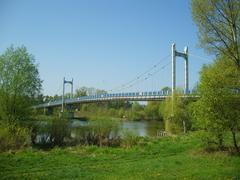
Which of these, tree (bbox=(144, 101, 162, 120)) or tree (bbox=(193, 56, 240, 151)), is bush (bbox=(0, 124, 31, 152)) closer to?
tree (bbox=(193, 56, 240, 151))

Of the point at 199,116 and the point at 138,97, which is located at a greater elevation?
the point at 138,97

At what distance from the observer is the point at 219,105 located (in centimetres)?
1334

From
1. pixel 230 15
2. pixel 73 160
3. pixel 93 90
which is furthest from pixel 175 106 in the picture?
pixel 93 90

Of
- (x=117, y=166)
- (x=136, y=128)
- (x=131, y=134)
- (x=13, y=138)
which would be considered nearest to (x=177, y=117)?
(x=136, y=128)

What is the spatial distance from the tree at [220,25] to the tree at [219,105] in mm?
959

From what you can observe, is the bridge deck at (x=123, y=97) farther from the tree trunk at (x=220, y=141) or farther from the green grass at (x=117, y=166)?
the green grass at (x=117, y=166)

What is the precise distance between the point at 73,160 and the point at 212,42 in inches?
314

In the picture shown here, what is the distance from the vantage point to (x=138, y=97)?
55219mm

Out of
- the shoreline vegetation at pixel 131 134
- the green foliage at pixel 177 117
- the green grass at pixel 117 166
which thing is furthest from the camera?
the green foliage at pixel 177 117

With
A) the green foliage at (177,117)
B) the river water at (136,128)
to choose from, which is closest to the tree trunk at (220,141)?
the river water at (136,128)

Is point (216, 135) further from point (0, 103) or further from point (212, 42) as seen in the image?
→ point (0, 103)

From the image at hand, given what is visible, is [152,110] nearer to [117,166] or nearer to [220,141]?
[220,141]

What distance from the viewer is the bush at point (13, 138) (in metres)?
15.3

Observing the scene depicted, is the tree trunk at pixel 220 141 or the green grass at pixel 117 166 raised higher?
the tree trunk at pixel 220 141
